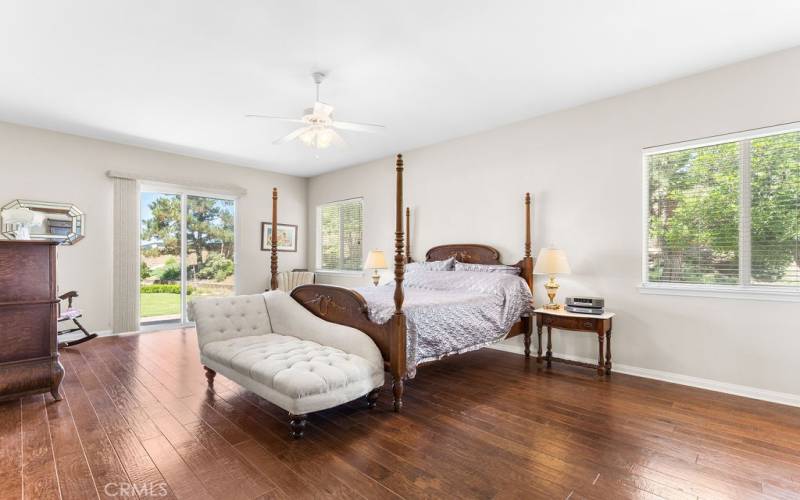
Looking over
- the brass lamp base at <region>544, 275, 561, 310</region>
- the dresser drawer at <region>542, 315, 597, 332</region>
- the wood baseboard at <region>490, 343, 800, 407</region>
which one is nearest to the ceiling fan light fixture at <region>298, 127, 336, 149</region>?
the brass lamp base at <region>544, 275, 561, 310</region>

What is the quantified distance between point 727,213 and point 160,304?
7170 mm

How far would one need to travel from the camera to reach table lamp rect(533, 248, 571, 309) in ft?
12.9

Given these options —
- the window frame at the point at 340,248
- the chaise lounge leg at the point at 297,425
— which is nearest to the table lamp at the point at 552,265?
the chaise lounge leg at the point at 297,425

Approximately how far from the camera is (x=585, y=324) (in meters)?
3.65

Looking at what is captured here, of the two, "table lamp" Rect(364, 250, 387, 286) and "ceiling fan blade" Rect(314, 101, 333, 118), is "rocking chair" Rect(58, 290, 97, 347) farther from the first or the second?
"ceiling fan blade" Rect(314, 101, 333, 118)

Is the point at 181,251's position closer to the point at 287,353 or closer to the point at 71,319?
the point at 71,319

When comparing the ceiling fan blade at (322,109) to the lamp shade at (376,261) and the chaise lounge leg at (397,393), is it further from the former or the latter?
the lamp shade at (376,261)

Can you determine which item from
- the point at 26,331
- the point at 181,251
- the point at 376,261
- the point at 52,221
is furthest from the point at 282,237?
the point at 26,331

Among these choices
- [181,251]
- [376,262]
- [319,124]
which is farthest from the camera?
[181,251]

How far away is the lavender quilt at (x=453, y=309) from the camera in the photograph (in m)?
3.05

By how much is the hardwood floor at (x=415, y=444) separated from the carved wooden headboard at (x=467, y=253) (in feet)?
5.58

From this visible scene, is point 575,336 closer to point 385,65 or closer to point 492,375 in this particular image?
point 492,375

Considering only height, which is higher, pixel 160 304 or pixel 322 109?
pixel 322 109

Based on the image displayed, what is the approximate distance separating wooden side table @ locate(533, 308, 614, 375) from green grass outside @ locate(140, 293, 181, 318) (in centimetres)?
541
